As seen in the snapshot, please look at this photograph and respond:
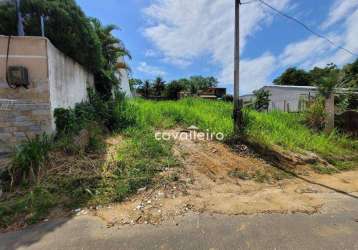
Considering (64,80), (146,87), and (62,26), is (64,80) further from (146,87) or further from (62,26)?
(146,87)

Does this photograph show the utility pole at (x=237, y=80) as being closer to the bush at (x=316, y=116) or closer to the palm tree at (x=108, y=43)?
the bush at (x=316, y=116)

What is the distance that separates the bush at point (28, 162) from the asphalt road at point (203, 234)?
1.04 m

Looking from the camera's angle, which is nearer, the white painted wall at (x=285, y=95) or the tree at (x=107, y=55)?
the tree at (x=107, y=55)

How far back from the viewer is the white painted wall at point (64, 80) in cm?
432

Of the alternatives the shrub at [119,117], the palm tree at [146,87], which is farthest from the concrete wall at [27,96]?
the palm tree at [146,87]

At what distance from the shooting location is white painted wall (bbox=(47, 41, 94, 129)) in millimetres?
4320

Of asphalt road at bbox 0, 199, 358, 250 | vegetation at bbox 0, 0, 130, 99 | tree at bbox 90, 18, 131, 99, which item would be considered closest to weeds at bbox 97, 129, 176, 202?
asphalt road at bbox 0, 199, 358, 250

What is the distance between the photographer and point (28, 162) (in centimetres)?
343

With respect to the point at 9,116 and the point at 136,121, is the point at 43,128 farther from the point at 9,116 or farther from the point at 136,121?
the point at 136,121

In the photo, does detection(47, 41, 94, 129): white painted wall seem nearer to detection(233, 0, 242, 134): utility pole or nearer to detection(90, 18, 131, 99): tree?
detection(90, 18, 131, 99): tree

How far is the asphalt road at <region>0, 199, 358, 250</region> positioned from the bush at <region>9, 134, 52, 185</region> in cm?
104

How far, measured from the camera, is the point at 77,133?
15.0ft

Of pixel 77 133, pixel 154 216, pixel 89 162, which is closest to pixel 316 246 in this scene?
pixel 154 216

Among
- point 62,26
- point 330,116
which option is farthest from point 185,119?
point 330,116
